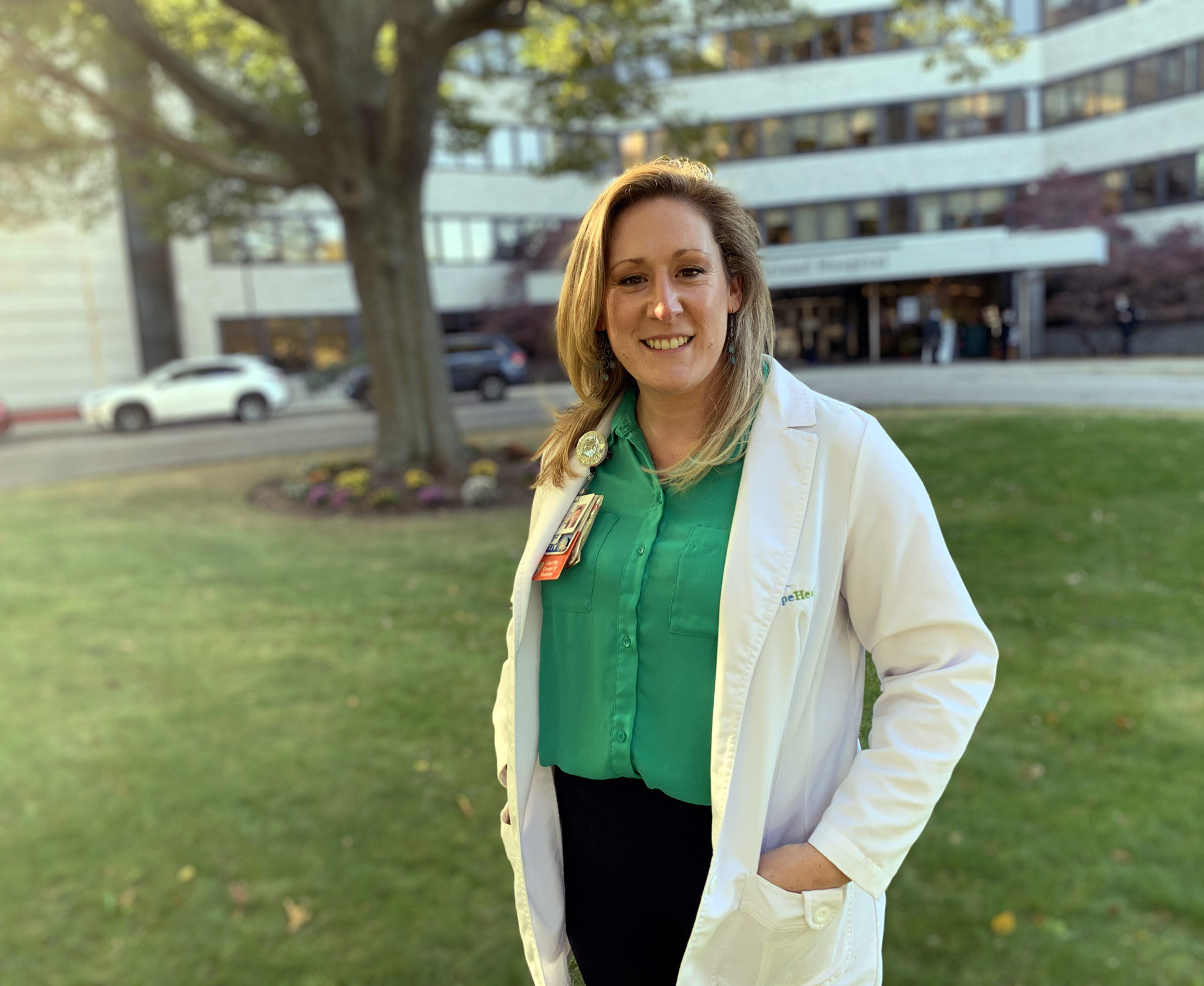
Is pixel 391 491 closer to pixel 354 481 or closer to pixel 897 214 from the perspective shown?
pixel 354 481

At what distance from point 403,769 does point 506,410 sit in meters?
18.7

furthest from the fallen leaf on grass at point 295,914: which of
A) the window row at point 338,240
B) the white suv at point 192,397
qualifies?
the window row at point 338,240

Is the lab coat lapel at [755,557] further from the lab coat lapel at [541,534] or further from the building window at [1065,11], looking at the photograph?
the building window at [1065,11]

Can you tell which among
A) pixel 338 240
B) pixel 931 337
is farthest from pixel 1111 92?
pixel 338 240

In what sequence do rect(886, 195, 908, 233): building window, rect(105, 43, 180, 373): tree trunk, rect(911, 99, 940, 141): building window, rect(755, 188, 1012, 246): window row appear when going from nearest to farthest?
1. rect(105, 43, 180, 373): tree trunk
2. rect(911, 99, 940, 141): building window
3. rect(755, 188, 1012, 246): window row
4. rect(886, 195, 908, 233): building window

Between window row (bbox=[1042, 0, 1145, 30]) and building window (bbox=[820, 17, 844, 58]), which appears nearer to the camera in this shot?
window row (bbox=[1042, 0, 1145, 30])

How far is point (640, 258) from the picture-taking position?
5.98 feet

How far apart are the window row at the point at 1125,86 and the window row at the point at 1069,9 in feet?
6.46

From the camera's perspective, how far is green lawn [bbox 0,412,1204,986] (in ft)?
11.4

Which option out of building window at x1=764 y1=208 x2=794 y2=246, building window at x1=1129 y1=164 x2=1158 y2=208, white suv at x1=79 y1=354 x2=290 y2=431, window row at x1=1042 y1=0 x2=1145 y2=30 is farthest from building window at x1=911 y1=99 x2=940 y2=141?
white suv at x1=79 y1=354 x2=290 y2=431

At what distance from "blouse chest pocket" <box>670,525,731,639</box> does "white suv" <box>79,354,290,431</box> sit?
24.7 m

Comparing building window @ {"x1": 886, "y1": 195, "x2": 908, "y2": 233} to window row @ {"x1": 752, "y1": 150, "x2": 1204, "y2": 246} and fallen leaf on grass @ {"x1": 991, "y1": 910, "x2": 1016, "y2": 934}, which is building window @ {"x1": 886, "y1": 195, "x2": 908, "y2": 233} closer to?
window row @ {"x1": 752, "y1": 150, "x2": 1204, "y2": 246}

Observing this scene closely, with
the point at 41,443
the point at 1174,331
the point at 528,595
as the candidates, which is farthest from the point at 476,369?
the point at 528,595

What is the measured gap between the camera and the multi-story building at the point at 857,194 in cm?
3170
